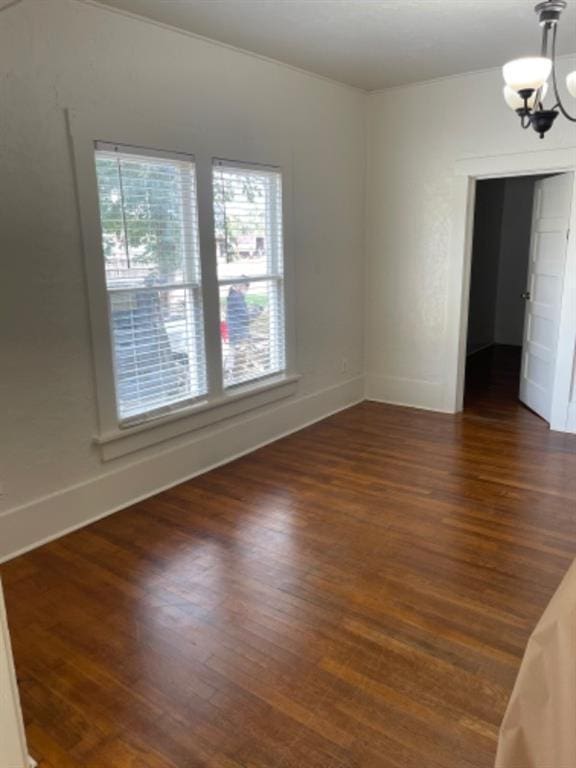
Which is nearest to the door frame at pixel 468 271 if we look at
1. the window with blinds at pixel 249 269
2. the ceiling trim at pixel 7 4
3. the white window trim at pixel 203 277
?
the white window trim at pixel 203 277

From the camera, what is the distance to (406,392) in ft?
17.6

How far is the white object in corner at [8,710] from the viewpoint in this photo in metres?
1.36

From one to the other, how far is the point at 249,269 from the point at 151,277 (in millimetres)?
891

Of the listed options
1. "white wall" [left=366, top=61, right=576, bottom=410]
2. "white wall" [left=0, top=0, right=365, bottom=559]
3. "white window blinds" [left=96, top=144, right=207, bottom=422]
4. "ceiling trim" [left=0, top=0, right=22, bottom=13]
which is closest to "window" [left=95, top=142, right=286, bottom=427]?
"white window blinds" [left=96, top=144, right=207, bottom=422]

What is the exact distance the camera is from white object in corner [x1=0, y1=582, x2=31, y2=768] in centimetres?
136

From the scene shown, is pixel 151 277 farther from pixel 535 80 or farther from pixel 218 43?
pixel 535 80

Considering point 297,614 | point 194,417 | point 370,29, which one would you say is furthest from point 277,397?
point 370,29

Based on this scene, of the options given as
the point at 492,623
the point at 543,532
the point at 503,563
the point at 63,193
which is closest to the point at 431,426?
the point at 543,532

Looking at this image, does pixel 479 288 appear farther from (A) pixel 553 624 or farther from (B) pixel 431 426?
(A) pixel 553 624

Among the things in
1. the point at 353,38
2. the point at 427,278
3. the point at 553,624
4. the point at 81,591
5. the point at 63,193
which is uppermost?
the point at 353,38

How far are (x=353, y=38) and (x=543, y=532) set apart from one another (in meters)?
3.19

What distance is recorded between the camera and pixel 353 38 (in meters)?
3.52

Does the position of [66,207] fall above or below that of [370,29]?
below

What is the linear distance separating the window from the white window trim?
0.02 meters
